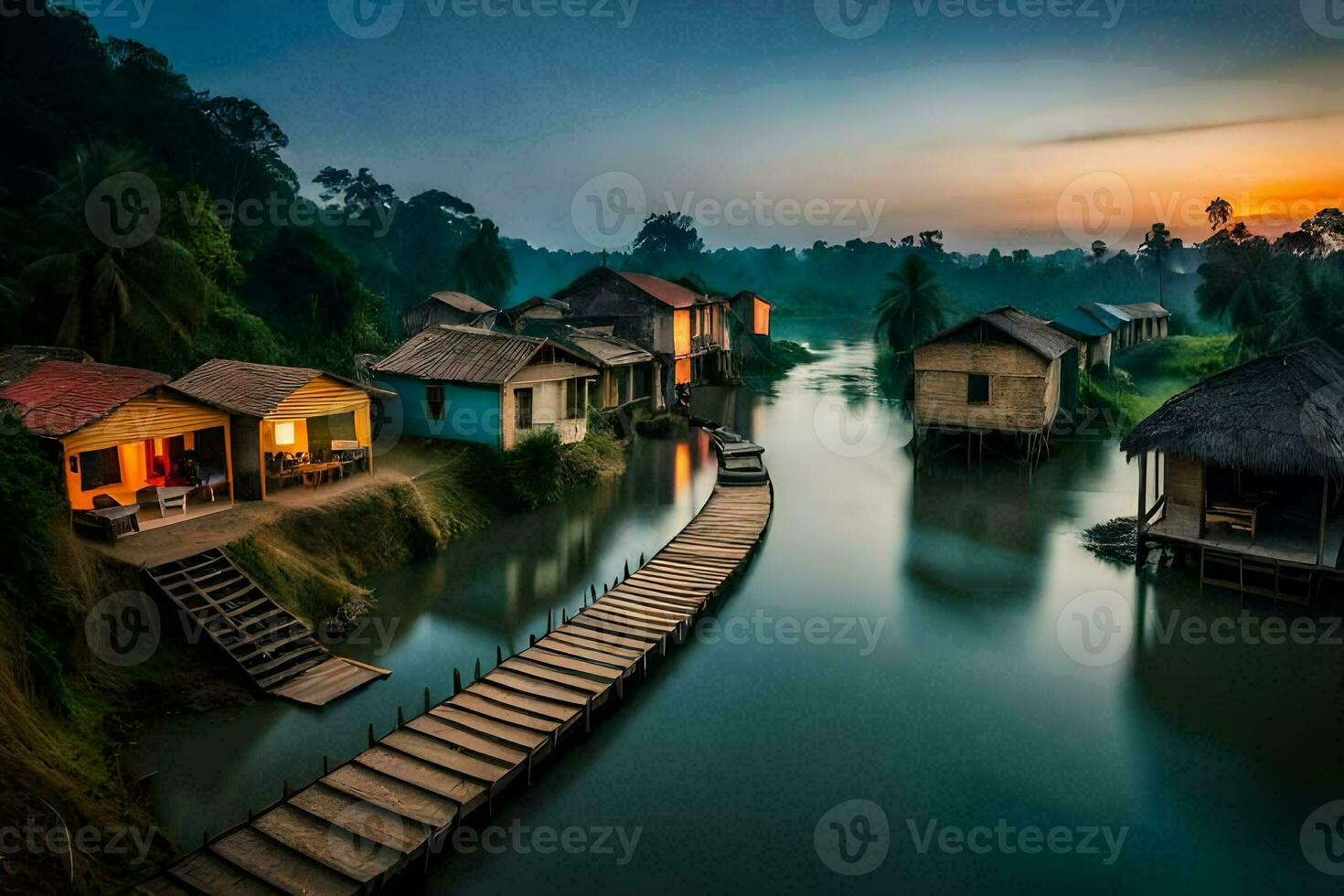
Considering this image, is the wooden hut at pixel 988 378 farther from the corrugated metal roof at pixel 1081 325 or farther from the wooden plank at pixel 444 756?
the wooden plank at pixel 444 756

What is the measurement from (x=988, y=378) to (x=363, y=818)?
2406cm

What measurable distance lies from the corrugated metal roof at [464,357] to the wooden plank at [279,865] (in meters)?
15.2

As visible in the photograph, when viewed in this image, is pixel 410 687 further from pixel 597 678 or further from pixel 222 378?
pixel 222 378

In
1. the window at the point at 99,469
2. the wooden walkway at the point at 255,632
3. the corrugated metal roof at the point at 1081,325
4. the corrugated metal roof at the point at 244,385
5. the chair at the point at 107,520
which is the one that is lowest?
the wooden walkway at the point at 255,632

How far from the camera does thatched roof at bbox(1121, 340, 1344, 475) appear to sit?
51.8ft

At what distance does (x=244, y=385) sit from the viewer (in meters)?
17.5

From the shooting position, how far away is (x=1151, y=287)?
89812 millimetres

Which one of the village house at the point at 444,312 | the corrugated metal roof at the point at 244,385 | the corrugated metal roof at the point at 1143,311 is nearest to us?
the corrugated metal roof at the point at 244,385

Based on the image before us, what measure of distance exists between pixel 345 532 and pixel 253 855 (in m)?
9.20

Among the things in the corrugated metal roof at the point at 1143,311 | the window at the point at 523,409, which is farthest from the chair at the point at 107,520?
the corrugated metal roof at the point at 1143,311

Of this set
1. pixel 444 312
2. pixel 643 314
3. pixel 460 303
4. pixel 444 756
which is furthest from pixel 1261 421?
pixel 460 303

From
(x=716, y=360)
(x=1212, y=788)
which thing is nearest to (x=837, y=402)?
(x=716, y=360)

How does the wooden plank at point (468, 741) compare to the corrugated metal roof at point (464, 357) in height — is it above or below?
below

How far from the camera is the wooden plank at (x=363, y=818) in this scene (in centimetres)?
894
